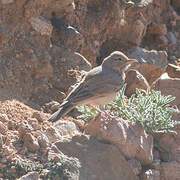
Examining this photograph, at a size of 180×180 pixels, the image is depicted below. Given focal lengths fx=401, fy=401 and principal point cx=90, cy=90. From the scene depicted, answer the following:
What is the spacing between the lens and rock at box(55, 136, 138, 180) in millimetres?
4312

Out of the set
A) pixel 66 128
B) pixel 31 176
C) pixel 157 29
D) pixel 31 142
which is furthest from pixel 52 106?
pixel 157 29

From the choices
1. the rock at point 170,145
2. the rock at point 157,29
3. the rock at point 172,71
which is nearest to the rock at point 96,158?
the rock at point 170,145

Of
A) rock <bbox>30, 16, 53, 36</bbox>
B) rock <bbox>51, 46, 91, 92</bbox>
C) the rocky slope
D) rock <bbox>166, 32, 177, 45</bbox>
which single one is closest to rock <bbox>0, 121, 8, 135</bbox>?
the rocky slope

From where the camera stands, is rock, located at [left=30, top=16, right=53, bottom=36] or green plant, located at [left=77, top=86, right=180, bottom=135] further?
rock, located at [left=30, top=16, right=53, bottom=36]

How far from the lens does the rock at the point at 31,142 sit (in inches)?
167

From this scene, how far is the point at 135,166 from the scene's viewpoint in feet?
15.2

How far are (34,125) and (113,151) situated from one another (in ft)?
3.26

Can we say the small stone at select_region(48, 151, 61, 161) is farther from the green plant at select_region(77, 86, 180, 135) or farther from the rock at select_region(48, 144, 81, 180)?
the green plant at select_region(77, 86, 180, 135)

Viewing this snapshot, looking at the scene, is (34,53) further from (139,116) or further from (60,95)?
(139,116)

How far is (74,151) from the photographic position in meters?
4.44

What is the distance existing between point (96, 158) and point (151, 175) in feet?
2.47

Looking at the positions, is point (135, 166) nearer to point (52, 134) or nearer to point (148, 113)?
point (148, 113)

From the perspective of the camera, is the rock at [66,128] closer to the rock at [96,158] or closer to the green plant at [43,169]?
the rock at [96,158]

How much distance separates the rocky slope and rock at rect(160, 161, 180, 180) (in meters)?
0.01
